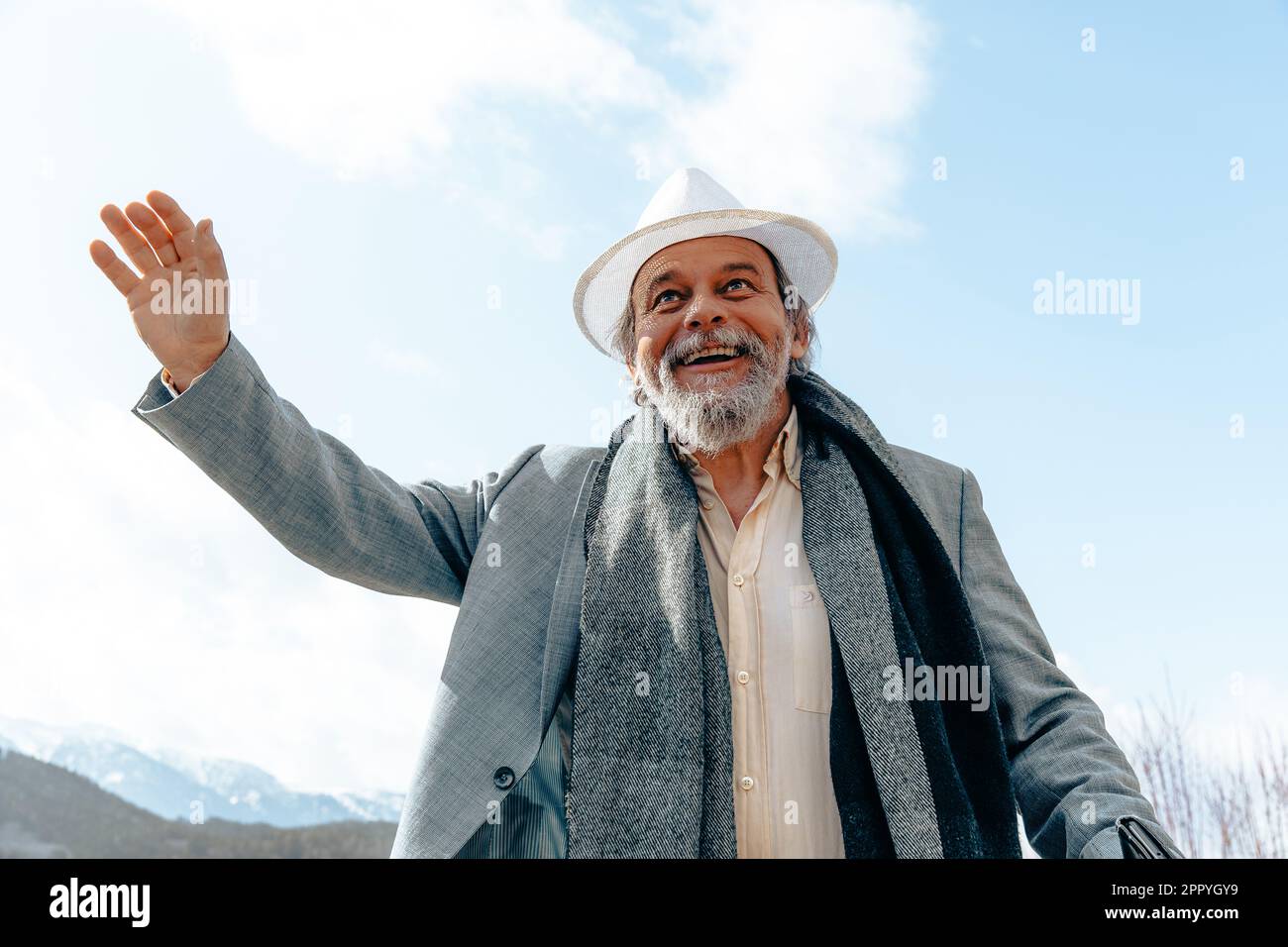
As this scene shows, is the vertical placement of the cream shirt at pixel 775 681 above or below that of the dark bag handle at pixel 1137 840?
above

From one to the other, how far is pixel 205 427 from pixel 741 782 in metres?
1.55

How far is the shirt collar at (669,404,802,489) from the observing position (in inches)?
131

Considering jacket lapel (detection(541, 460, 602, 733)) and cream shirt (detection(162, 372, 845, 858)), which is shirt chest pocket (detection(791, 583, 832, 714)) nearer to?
cream shirt (detection(162, 372, 845, 858))

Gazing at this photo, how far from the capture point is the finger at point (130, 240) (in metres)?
2.49

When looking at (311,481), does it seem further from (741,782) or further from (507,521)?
(741,782)

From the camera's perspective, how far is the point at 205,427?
8.36 ft

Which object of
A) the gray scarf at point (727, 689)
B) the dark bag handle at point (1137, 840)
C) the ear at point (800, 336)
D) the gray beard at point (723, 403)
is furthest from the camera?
the ear at point (800, 336)

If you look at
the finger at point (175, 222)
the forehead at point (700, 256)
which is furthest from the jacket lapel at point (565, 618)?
the finger at point (175, 222)

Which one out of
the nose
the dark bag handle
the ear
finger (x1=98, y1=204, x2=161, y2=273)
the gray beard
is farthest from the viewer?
the ear

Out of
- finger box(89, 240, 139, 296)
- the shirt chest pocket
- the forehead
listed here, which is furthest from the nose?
finger box(89, 240, 139, 296)

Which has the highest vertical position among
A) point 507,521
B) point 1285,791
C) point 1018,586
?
point 507,521

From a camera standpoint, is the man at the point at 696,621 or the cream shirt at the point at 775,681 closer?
the man at the point at 696,621

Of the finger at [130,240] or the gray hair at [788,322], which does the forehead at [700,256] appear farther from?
the finger at [130,240]
